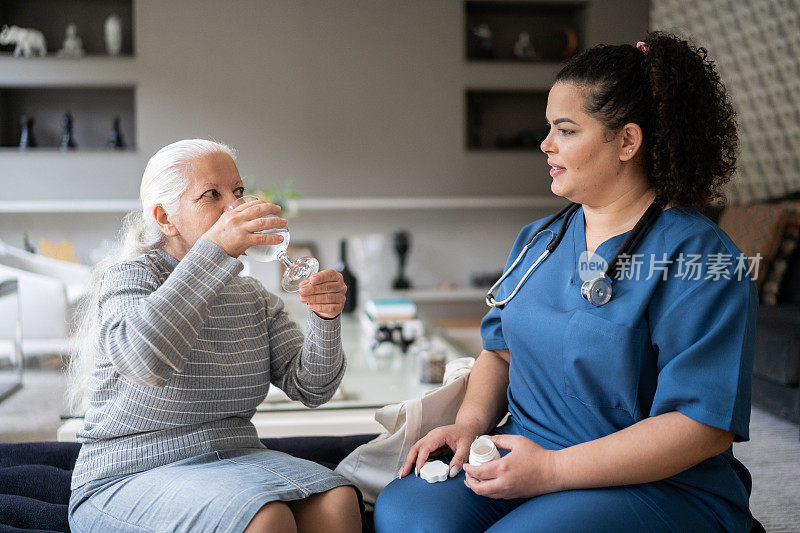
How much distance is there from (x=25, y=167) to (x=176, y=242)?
4.33 meters

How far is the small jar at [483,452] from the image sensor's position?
1.20 meters

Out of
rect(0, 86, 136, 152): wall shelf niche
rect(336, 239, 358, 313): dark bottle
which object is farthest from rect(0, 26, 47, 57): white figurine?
rect(336, 239, 358, 313): dark bottle

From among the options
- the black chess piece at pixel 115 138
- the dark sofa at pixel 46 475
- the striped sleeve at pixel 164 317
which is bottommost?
the dark sofa at pixel 46 475

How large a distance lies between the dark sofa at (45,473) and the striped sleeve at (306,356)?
0.80 ft

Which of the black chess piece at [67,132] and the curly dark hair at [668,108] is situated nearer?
the curly dark hair at [668,108]

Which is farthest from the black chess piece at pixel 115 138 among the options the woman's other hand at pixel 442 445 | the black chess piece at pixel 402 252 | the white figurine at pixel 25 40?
the woman's other hand at pixel 442 445

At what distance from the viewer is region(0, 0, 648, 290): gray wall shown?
17.0 ft

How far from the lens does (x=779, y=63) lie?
433 cm

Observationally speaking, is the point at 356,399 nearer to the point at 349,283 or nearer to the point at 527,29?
the point at 349,283

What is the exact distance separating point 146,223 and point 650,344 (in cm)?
96

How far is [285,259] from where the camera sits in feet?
4.60

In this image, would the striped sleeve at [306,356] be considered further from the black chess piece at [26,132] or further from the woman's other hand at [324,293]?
the black chess piece at [26,132]

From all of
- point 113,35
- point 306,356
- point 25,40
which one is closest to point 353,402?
point 306,356

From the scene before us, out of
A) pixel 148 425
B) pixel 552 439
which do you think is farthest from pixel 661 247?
pixel 148 425
